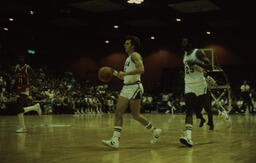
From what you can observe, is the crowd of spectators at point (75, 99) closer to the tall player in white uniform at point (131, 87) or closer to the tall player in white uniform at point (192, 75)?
the tall player in white uniform at point (192, 75)

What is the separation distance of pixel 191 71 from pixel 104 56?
2351 cm

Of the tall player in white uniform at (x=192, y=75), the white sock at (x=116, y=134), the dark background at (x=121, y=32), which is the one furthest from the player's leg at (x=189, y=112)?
the dark background at (x=121, y=32)

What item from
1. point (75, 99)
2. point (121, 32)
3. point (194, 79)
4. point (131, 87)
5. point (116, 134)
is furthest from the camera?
point (121, 32)

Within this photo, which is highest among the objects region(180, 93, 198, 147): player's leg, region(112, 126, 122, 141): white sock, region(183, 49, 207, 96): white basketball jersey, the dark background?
the dark background

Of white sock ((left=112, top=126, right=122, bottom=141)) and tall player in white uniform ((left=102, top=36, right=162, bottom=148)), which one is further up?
tall player in white uniform ((left=102, top=36, right=162, bottom=148))

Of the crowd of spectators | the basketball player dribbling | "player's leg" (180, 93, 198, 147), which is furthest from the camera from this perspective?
the crowd of spectators

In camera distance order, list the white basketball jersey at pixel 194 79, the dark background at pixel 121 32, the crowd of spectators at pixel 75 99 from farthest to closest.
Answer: the dark background at pixel 121 32
the crowd of spectators at pixel 75 99
the white basketball jersey at pixel 194 79

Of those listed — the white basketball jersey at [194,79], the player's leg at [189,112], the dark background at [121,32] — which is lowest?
the player's leg at [189,112]

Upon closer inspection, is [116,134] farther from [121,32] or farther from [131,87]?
[121,32]

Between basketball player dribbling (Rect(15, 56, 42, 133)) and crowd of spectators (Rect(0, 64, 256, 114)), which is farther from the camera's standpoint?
crowd of spectators (Rect(0, 64, 256, 114))

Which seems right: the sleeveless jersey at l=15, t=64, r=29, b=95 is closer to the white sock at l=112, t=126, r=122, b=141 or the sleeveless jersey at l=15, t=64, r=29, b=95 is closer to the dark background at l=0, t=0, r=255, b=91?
the white sock at l=112, t=126, r=122, b=141

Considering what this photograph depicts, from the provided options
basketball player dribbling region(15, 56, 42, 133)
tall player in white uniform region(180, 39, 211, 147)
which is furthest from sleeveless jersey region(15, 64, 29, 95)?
tall player in white uniform region(180, 39, 211, 147)

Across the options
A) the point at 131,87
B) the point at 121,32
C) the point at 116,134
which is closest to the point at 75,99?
the point at 121,32

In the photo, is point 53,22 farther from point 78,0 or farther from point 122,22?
point 78,0
